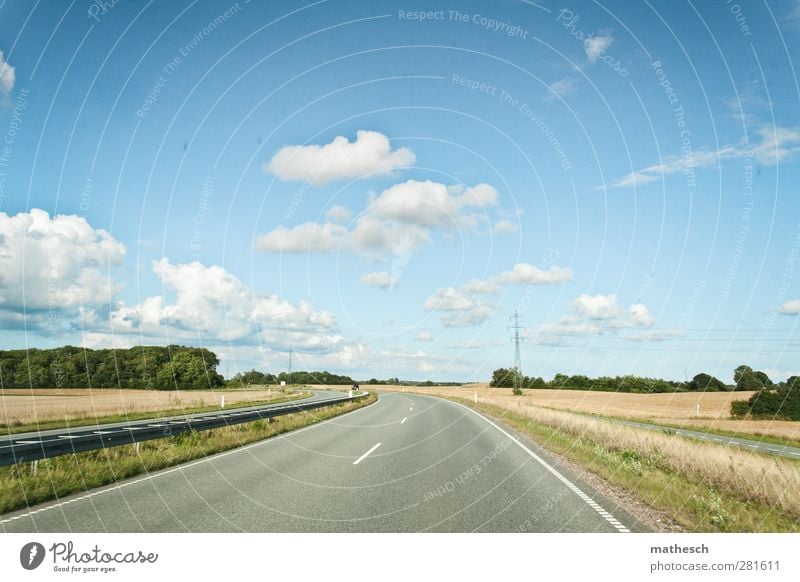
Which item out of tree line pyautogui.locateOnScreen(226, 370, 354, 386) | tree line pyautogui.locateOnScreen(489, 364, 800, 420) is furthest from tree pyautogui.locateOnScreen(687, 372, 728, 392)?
tree line pyautogui.locateOnScreen(226, 370, 354, 386)

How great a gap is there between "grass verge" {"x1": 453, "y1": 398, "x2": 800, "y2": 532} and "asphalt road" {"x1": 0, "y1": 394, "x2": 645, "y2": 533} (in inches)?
35.2

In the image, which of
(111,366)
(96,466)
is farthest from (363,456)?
(111,366)

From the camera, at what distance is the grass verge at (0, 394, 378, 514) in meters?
7.93

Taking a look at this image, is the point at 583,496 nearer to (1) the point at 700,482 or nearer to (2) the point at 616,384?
(1) the point at 700,482

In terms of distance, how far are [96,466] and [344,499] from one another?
18.6ft

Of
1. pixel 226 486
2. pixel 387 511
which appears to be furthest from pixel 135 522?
pixel 387 511

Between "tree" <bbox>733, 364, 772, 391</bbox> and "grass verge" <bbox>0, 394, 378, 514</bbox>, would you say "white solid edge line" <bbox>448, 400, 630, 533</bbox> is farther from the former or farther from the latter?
"tree" <bbox>733, 364, 772, 391</bbox>

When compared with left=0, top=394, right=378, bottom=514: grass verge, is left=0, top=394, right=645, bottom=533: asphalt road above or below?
above

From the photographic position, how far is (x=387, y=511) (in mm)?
6656

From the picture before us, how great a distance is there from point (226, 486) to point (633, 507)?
6074 mm

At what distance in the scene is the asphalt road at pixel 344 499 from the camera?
6066mm

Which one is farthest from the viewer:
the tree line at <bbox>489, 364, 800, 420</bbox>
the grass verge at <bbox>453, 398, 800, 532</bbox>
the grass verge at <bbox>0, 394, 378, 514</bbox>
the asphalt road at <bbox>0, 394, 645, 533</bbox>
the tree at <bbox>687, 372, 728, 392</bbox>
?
the tree at <bbox>687, 372, 728, 392</bbox>

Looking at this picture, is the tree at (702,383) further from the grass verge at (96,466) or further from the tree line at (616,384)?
the grass verge at (96,466)
